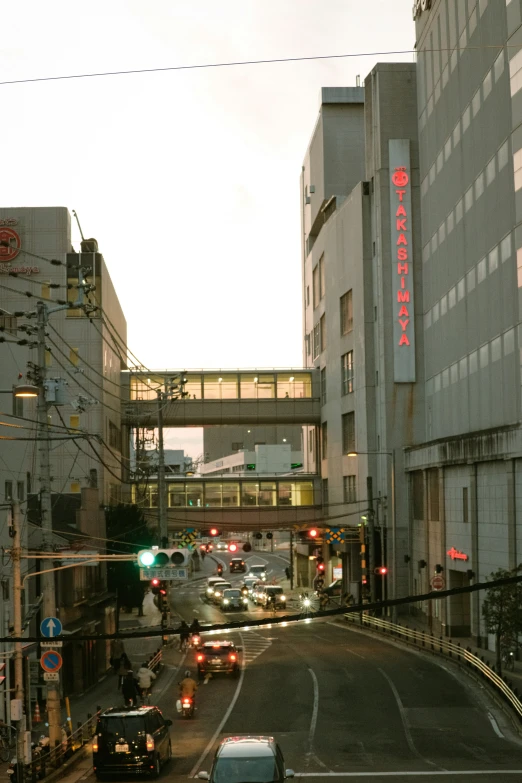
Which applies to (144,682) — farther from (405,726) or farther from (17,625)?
(17,625)

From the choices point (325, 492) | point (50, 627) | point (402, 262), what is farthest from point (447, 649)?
point (325, 492)

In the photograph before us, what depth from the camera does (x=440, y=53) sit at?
2512 inches

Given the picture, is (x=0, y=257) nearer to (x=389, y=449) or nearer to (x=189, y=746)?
(x=389, y=449)

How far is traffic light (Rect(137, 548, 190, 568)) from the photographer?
26.6 metres

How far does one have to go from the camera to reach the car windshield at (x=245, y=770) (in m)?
19.9

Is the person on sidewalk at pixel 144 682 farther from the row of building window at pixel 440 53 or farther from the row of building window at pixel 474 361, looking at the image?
the row of building window at pixel 440 53

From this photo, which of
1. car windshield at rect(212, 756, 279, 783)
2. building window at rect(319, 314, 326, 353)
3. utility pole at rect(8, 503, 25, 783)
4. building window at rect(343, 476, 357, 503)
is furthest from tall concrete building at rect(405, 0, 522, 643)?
car windshield at rect(212, 756, 279, 783)

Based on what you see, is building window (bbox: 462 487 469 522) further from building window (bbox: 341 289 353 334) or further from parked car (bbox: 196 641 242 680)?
building window (bbox: 341 289 353 334)

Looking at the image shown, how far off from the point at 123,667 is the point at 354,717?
17.7 m

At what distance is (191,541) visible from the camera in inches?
2227

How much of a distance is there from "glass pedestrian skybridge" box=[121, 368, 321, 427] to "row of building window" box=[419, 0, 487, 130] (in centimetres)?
3484

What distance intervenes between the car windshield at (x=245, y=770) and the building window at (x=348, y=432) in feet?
209

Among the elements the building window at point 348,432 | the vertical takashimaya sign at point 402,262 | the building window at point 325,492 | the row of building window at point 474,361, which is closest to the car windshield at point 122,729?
the row of building window at point 474,361

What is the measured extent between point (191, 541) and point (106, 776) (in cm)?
3078
